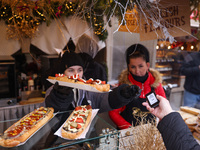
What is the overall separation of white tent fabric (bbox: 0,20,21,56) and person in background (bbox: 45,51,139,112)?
116cm

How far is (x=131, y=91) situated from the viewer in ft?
4.44

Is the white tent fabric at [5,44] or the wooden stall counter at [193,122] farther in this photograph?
the white tent fabric at [5,44]

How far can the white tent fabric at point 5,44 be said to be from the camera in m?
2.23

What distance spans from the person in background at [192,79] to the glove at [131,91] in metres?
2.75

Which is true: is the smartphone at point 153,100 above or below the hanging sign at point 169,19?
below

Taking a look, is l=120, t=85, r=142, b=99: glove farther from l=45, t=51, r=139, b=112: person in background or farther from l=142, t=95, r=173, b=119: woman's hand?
l=142, t=95, r=173, b=119: woman's hand

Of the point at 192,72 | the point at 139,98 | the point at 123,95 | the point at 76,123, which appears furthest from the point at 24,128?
the point at 192,72

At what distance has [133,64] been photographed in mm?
1913

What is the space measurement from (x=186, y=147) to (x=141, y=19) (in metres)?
1.11

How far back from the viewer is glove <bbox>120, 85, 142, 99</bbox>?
130 cm

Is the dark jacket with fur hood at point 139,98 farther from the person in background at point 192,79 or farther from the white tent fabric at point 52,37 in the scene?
the person in background at point 192,79

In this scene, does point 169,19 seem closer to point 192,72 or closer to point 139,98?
point 139,98

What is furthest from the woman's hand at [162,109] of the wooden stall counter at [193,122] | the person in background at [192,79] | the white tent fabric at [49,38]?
the person in background at [192,79]

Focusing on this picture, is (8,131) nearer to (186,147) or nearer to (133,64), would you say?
(186,147)
